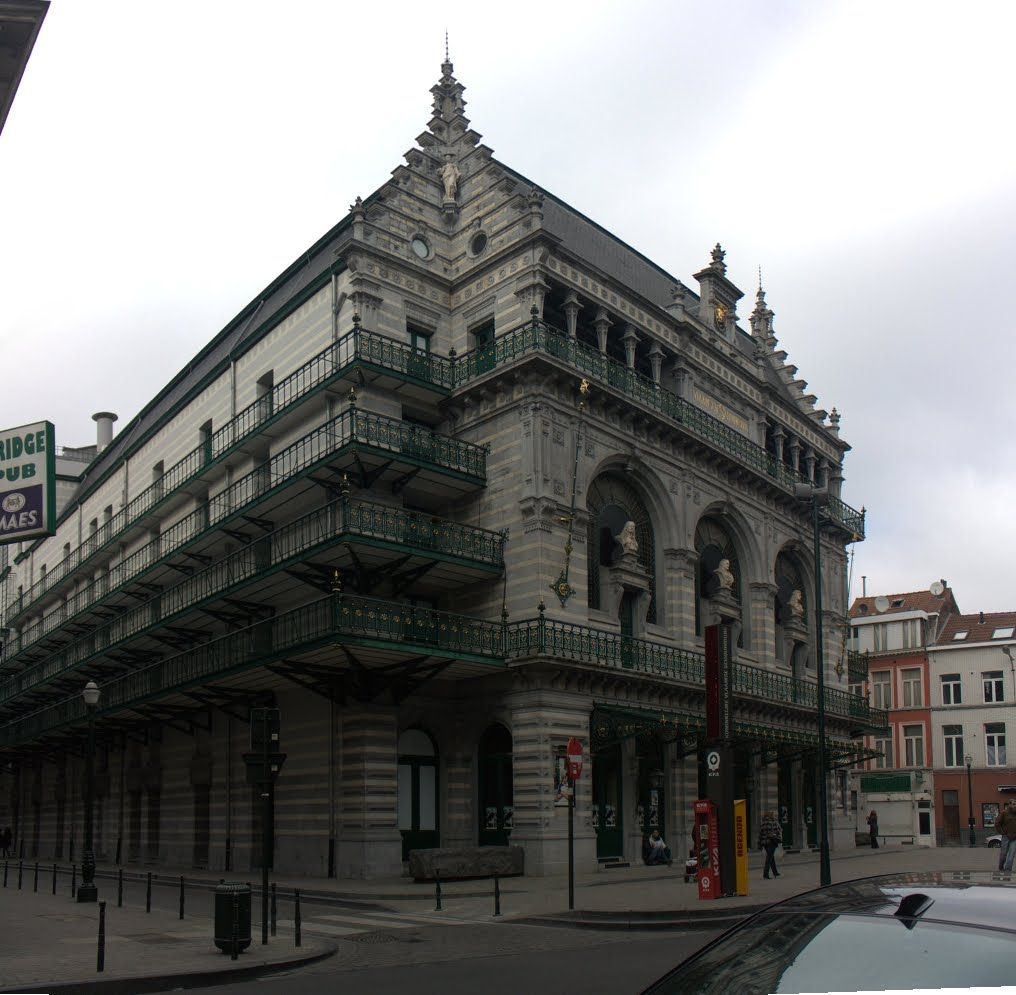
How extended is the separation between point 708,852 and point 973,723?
165 feet

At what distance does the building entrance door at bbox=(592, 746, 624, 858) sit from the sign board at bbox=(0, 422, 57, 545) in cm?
2101

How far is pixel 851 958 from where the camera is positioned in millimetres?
4027

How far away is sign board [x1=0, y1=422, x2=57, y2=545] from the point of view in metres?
16.5

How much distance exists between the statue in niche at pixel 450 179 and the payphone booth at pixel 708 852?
22488 mm


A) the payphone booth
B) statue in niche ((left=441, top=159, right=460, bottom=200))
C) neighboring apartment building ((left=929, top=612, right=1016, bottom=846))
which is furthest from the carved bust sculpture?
neighboring apartment building ((left=929, top=612, right=1016, bottom=846))

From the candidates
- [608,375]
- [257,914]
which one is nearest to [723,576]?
[608,375]

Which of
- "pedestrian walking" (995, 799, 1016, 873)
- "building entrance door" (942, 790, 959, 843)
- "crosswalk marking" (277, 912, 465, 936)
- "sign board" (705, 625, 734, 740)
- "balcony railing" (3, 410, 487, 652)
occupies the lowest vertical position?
"building entrance door" (942, 790, 959, 843)

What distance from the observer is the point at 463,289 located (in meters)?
36.3

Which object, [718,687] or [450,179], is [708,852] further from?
[450,179]

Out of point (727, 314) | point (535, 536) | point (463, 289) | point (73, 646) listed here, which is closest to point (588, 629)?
point (535, 536)

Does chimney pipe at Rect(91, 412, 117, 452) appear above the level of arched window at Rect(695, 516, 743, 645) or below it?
above

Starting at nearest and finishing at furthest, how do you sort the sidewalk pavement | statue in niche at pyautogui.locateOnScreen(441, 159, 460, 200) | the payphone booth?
the sidewalk pavement → the payphone booth → statue in niche at pyautogui.locateOnScreen(441, 159, 460, 200)

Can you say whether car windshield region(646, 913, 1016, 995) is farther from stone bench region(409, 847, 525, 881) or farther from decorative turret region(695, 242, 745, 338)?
decorative turret region(695, 242, 745, 338)

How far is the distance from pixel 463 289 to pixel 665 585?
1168 cm
